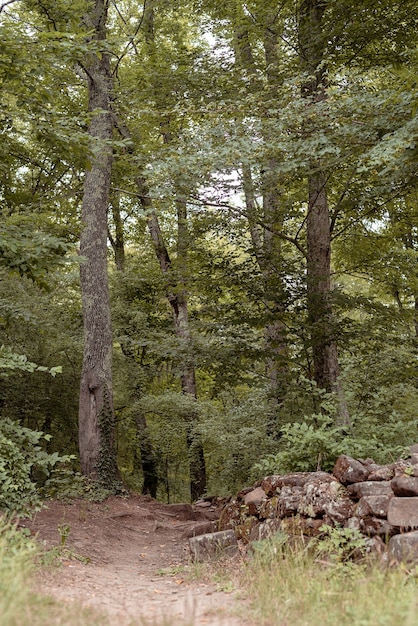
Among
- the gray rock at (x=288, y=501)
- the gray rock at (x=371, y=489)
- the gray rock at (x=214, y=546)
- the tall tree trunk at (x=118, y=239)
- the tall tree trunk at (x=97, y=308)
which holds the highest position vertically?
the tall tree trunk at (x=118, y=239)

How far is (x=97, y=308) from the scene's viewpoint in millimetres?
11383

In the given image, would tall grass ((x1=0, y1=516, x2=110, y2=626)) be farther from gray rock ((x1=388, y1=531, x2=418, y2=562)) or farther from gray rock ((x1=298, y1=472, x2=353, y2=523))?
gray rock ((x1=298, y1=472, x2=353, y2=523))

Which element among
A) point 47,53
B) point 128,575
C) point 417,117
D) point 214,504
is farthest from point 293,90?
point 214,504

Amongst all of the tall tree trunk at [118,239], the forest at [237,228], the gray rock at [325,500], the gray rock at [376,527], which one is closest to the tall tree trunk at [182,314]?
the forest at [237,228]

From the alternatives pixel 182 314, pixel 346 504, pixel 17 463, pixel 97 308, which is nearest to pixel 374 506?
pixel 346 504

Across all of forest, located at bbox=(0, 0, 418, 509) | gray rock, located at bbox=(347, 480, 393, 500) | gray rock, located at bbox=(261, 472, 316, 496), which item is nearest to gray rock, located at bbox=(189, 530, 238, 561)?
gray rock, located at bbox=(261, 472, 316, 496)

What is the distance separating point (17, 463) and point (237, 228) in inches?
248

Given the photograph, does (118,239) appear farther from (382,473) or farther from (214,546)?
(382,473)

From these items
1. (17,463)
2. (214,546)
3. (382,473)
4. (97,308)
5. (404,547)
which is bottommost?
(214,546)

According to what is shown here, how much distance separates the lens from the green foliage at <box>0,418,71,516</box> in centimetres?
598

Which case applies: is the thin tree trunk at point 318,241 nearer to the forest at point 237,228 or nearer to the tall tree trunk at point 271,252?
the forest at point 237,228

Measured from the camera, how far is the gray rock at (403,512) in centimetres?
510

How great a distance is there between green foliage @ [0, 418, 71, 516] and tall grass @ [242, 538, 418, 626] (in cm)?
257

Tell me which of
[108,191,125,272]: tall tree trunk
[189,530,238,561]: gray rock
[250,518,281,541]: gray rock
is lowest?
[189,530,238,561]: gray rock
